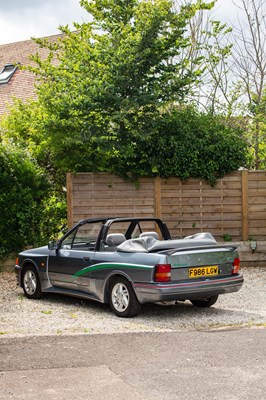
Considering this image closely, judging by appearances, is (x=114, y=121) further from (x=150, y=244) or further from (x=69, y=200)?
(x=150, y=244)

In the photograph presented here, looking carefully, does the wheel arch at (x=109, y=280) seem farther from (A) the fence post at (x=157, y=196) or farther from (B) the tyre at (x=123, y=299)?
(A) the fence post at (x=157, y=196)

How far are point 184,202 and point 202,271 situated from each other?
6238 millimetres

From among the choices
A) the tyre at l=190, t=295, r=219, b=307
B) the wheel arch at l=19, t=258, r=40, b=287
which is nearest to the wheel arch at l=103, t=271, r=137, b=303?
the tyre at l=190, t=295, r=219, b=307

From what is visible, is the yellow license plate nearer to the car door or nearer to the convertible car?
the convertible car

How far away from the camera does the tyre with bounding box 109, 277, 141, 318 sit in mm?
9727

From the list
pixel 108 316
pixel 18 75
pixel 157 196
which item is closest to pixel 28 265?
pixel 108 316

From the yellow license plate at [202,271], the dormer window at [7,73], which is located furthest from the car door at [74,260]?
the dormer window at [7,73]

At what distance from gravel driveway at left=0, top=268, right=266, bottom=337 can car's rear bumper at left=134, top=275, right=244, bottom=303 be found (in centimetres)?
34

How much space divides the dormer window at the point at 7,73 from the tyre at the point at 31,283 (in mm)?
17778

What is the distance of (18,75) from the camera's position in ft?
93.5

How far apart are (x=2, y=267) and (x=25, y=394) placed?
9.43 metres

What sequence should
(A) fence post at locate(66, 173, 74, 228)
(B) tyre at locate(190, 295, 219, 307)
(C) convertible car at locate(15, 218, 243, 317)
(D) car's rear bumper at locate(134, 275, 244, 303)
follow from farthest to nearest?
(A) fence post at locate(66, 173, 74, 228), (B) tyre at locate(190, 295, 219, 307), (C) convertible car at locate(15, 218, 243, 317), (D) car's rear bumper at locate(134, 275, 244, 303)

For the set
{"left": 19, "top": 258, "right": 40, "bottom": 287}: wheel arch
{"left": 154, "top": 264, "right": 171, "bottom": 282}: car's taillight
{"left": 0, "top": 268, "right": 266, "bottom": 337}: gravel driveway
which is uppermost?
{"left": 154, "top": 264, "right": 171, "bottom": 282}: car's taillight

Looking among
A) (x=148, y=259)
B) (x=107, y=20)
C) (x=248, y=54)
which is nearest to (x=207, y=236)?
(x=148, y=259)
